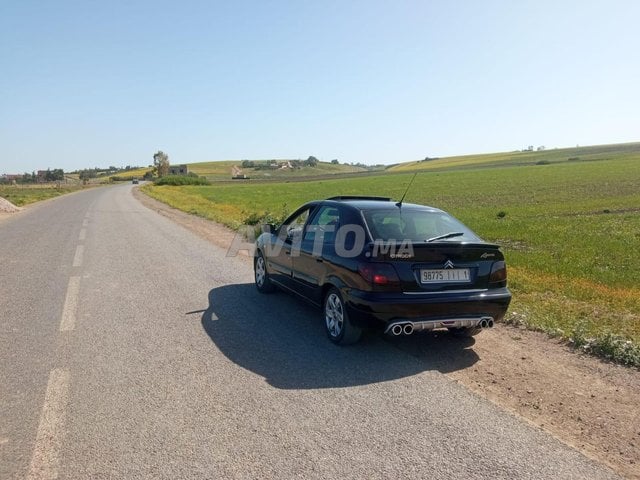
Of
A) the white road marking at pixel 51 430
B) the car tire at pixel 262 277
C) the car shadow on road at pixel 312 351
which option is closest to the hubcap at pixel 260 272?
the car tire at pixel 262 277

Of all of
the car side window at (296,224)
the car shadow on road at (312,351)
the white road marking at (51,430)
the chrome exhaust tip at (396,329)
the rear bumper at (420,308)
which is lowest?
the car shadow on road at (312,351)

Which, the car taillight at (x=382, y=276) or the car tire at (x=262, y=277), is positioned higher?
the car taillight at (x=382, y=276)

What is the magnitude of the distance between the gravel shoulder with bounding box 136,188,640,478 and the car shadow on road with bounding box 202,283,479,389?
0.20 meters

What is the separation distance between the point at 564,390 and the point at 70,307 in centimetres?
586

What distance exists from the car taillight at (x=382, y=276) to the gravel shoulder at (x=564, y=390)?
2.77ft

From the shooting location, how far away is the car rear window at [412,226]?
16.7ft

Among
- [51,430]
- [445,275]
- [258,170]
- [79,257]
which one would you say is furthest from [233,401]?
[258,170]

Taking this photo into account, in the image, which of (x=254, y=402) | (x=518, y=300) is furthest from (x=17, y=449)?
(x=518, y=300)

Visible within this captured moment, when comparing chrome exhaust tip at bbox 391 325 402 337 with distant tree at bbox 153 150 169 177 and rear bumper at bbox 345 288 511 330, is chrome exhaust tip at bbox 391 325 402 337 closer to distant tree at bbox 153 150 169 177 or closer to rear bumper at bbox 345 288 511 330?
rear bumper at bbox 345 288 511 330

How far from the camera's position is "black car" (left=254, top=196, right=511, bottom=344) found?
469 centimetres

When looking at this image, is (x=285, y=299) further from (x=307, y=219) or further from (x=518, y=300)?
(x=518, y=300)

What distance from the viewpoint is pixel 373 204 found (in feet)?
19.2

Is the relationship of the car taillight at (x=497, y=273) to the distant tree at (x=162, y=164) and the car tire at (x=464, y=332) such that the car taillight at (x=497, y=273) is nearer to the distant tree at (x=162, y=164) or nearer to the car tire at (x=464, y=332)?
the car tire at (x=464, y=332)

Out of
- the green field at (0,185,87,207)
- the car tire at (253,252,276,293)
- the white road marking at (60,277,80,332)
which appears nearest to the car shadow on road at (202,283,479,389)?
the car tire at (253,252,276,293)
